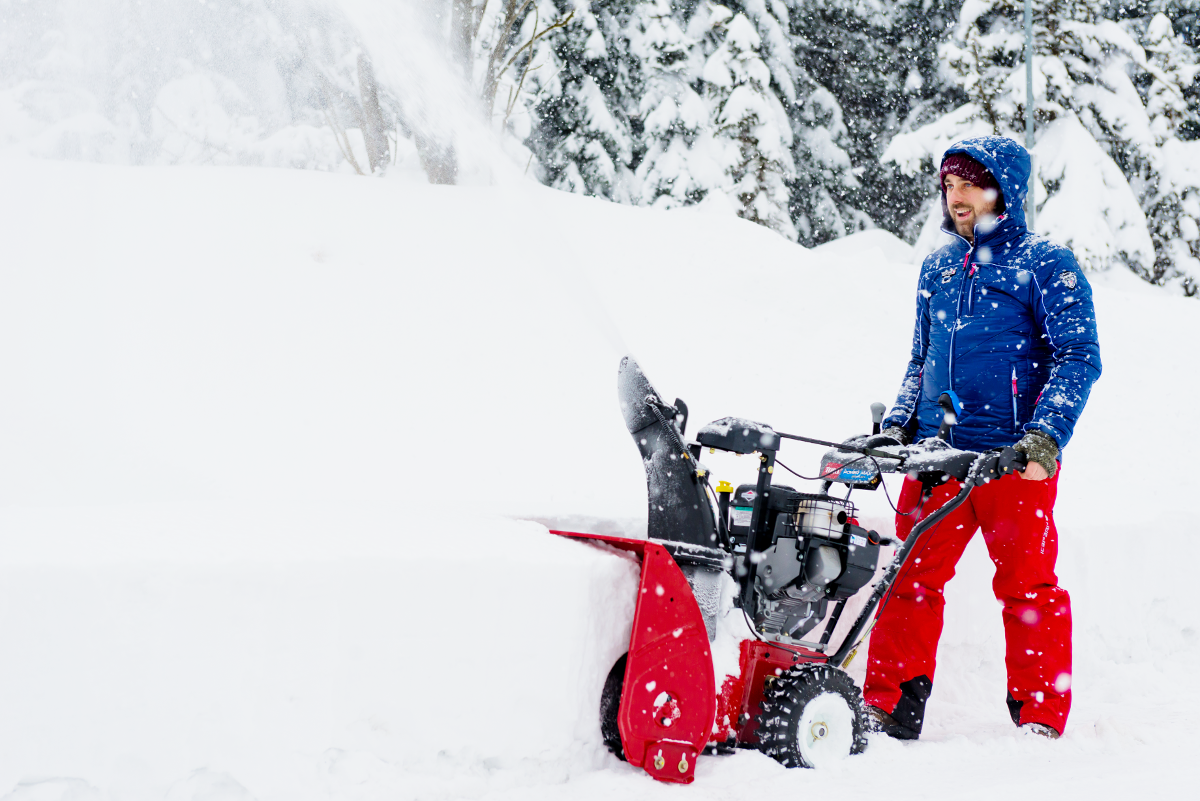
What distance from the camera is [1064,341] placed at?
2.81 m

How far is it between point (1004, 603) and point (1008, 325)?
2.96 feet

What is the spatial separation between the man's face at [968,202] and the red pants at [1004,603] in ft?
2.74

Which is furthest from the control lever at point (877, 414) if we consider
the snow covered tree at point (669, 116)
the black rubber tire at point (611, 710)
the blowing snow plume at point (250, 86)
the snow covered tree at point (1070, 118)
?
the snow covered tree at point (669, 116)

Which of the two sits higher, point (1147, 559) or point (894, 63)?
point (894, 63)

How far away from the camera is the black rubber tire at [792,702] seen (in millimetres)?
2533

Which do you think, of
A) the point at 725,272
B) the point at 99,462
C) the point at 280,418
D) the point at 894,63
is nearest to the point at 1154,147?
the point at 894,63

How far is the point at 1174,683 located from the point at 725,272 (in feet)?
19.3

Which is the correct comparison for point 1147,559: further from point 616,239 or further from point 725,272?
point 616,239

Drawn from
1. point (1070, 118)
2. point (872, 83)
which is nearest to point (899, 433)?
point (1070, 118)

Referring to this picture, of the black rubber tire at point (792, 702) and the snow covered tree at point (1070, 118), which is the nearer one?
the black rubber tire at point (792, 702)

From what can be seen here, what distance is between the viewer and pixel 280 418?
5477 mm

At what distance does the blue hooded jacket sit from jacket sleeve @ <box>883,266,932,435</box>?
0.45 feet

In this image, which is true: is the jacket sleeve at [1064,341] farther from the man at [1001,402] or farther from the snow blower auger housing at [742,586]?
the snow blower auger housing at [742,586]

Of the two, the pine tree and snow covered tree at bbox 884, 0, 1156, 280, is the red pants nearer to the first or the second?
snow covered tree at bbox 884, 0, 1156, 280
